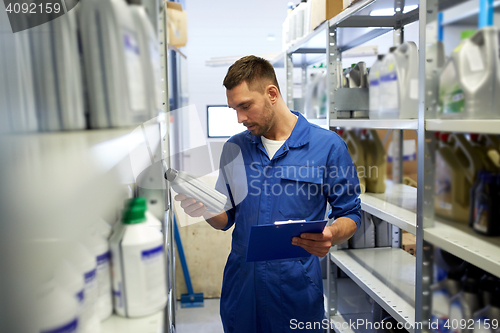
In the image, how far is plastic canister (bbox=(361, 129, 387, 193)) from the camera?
2344 millimetres

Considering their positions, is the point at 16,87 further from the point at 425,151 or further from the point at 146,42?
the point at 425,151

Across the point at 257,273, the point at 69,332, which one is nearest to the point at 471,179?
the point at 257,273

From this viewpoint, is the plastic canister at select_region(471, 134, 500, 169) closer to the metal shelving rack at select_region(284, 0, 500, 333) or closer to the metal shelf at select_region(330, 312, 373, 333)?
the metal shelving rack at select_region(284, 0, 500, 333)

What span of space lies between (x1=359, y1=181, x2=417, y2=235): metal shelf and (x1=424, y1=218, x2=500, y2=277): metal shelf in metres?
0.12

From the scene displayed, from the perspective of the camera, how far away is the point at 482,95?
113cm

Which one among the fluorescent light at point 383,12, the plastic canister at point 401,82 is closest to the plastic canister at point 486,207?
the plastic canister at point 401,82

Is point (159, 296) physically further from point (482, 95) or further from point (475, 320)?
point (475, 320)

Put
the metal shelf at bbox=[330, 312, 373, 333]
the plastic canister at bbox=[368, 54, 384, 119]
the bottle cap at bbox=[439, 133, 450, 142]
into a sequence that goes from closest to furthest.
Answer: the bottle cap at bbox=[439, 133, 450, 142], the plastic canister at bbox=[368, 54, 384, 119], the metal shelf at bbox=[330, 312, 373, 333]

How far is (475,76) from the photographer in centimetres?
112

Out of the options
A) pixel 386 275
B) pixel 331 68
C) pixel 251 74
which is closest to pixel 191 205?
pixel 251 74

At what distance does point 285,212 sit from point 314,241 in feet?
1.01

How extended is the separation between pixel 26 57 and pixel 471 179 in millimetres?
1490

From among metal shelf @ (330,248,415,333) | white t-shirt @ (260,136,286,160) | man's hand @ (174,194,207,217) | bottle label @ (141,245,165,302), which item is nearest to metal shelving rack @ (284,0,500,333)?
metal shelf @ (330,248,415,333)

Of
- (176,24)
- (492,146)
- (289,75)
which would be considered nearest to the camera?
(492,146)
